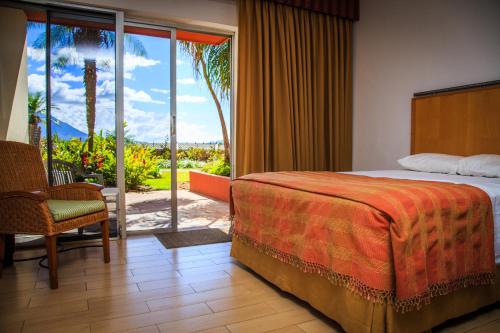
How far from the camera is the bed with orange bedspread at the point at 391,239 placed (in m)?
1.38

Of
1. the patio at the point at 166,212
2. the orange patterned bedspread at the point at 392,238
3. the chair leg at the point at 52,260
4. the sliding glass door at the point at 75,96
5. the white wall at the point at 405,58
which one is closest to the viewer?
the orange patterned bedspread at the point at 392,238

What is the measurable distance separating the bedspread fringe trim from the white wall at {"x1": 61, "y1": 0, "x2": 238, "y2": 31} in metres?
2.67

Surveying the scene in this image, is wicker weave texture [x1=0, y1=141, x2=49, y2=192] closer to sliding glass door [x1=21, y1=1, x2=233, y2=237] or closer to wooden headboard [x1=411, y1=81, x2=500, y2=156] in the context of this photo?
sliding glass door [x1=21, y1=1, x2=233, y2=237]

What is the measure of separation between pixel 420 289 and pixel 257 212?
111cm

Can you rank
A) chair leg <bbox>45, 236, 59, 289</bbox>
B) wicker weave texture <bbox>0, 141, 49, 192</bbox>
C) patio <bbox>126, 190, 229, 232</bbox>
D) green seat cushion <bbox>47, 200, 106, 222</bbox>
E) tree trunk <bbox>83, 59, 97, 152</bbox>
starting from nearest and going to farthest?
chair leg <bbox>45, 236, 59, 289</bbox>
green seat cushion <bbox>47, 200, 106, 222</bbox>
wicker weave texture <bbox>0, 141, 49, 192</bbox>
tree trunk <bbox>83, 59, 97, 152</bbox>
patio <bbox>126, 190, 229, 232</bbox>

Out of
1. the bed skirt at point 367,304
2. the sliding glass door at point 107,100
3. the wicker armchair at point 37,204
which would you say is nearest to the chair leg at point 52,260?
the wicker armchair at point 37,204

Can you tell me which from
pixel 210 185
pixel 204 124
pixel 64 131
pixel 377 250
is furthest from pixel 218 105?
pixel 377 250

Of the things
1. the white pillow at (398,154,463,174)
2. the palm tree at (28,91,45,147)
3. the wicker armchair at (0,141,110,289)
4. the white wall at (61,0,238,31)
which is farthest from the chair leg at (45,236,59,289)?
the white pillow at (398,154,463,174)

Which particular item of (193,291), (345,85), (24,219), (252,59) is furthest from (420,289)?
(345,85)

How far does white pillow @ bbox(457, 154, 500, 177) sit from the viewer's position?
2.34 metres

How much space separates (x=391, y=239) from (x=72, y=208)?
6.80ft

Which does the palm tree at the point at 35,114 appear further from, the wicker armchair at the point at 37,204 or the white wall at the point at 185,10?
the white wall at the point at 185,10

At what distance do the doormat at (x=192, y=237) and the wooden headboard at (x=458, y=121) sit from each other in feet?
6.93

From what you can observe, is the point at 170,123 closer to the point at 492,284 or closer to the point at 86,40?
the point at 86,40
